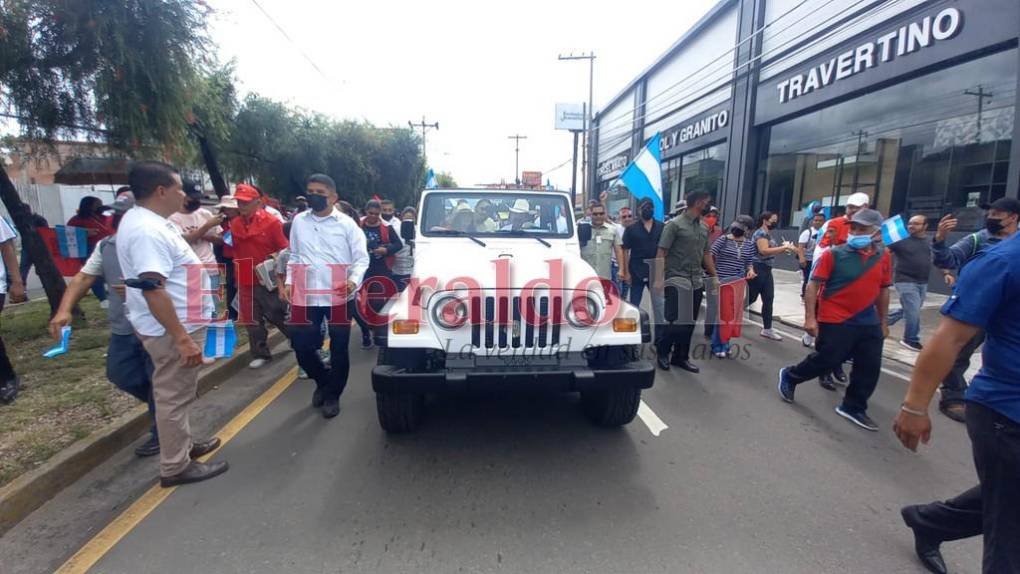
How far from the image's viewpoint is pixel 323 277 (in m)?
3.94

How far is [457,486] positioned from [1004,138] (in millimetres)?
10850

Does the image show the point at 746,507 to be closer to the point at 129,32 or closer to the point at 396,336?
the point at 396,336

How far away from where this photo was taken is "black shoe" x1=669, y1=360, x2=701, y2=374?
525 centimetres

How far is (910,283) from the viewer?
5625mm

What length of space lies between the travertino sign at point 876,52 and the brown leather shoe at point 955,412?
839cm

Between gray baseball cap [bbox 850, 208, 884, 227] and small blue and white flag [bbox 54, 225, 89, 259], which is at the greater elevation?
gray baseball cap [bbox 850, 208, 884, 227]

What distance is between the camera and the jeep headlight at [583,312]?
3092 millimetres

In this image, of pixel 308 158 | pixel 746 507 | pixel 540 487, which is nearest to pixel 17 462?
pixel 540 487

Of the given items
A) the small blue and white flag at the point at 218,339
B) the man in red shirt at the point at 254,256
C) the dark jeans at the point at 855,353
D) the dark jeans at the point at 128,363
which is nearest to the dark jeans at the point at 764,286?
the dark jeans at the point at 855,353

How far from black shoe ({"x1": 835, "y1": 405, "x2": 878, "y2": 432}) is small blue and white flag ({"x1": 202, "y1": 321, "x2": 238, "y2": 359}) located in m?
4.84

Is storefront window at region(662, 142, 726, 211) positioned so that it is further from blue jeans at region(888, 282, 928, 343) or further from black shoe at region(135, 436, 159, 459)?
black shoe at region(135, 436, 159, 459)

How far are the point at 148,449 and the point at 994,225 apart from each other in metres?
6.41

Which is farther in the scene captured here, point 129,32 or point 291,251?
point 129,32

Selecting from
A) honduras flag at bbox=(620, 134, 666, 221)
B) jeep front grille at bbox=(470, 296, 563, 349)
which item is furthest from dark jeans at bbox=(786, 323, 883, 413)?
honduras flag at bbox=(620, 134, 666, 221)
